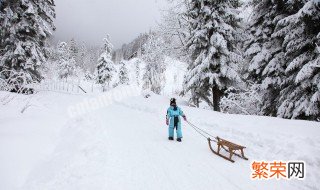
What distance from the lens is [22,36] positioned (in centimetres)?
2177

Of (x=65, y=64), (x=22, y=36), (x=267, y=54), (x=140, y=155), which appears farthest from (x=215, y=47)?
(x=65, y=64)

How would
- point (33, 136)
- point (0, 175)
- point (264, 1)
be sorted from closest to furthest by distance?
point (0, 175) → point (33, 136) → point (264, 1)

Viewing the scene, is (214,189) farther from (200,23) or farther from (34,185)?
(200,23)

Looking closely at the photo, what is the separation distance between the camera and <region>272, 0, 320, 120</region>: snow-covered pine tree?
1097 centimetres

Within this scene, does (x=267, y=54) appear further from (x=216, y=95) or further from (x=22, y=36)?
(x=22, y=36)

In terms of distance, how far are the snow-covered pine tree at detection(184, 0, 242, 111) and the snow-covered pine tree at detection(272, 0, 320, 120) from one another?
3.73 m

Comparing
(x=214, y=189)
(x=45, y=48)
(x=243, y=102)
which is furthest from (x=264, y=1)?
(x=45, y=48)

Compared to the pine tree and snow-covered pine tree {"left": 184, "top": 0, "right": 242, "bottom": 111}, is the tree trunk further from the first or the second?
the pine tree

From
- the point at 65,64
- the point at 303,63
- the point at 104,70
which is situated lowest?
the point at 303,63

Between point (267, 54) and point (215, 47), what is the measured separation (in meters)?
3.33

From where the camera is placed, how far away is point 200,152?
864cm

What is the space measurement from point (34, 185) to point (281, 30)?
13.3m

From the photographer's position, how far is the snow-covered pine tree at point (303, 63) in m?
11.0

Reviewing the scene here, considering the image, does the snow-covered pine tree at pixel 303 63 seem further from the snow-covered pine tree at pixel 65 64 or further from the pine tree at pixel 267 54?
the snow-covered pine tree at pixel 65 64
